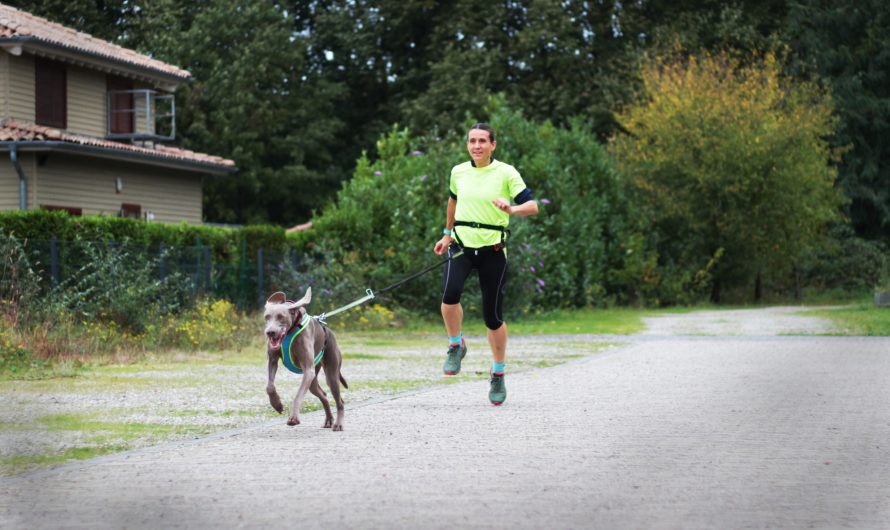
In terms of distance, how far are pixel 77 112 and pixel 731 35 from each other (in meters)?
23.2

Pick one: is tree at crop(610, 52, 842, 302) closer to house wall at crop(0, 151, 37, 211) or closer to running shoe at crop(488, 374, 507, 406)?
house wall at crop(0, 151, 37, 211)

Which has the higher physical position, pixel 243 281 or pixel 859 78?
pixel 859 78

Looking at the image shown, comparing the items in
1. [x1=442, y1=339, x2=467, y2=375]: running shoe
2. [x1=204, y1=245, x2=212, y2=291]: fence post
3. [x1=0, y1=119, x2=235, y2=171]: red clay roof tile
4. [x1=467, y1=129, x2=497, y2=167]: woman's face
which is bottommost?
[x1=442, y1=339, x2=467, y2=375]: running shoe

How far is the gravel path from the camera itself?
5695 mm

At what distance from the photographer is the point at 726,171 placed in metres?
35.6

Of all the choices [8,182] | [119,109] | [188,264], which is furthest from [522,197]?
[119,109]

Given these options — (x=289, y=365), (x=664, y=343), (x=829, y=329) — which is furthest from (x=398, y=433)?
(x=829, y=329)

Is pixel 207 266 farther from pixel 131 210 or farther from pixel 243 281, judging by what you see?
pixel 131 210

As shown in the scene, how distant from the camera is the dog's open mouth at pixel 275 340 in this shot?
322 inches

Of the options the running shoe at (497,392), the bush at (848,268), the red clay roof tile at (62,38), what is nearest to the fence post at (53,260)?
the running shoe at (497,392)

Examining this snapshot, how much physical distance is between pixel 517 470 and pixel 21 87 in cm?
2681

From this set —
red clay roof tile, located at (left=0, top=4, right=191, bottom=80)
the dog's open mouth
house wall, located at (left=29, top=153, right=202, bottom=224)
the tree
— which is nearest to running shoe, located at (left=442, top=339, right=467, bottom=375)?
the dog's open mouth

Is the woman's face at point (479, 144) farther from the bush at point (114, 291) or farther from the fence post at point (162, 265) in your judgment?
the fence post at point (162, 265)

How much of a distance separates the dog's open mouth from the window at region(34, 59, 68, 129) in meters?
25.2
